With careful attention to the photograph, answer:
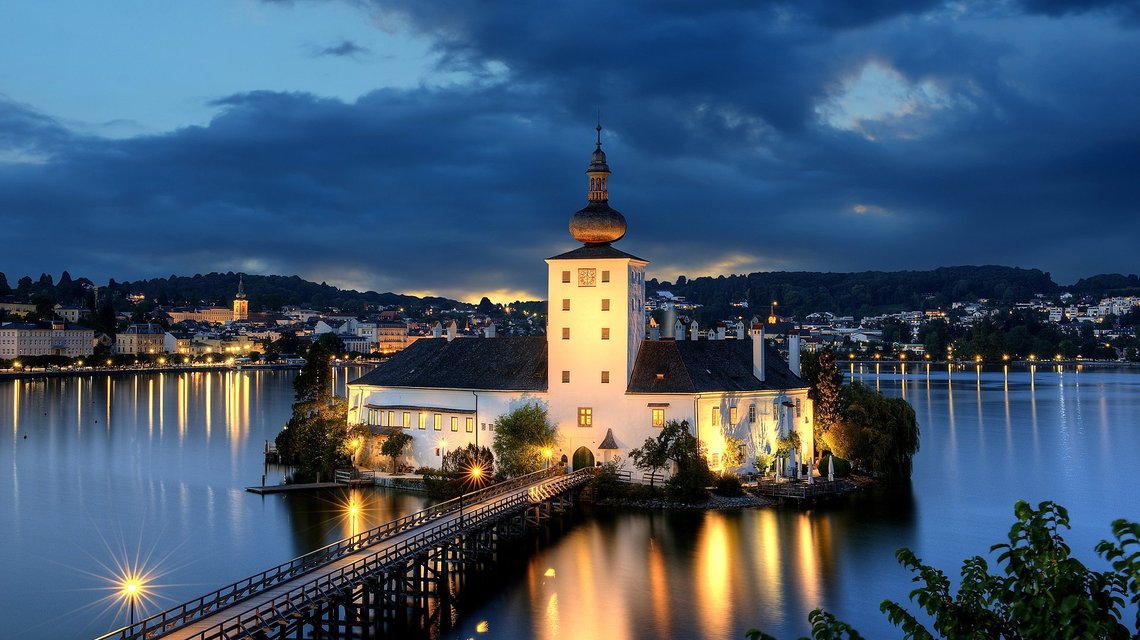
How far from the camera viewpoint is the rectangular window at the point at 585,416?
158 ft

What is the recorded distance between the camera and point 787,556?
3634cm

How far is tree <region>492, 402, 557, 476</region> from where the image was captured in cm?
4641

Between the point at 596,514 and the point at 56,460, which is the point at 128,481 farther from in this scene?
the point at 596,514

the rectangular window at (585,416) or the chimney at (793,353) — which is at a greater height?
the chimney at (793,353)

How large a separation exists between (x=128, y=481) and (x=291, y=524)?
17.7m

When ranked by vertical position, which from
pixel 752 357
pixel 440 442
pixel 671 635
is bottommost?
pixel 671 635

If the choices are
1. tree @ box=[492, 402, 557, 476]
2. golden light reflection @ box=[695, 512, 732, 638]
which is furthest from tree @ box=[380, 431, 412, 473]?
golden light reflection @ box=[695, 512, 732, 638]

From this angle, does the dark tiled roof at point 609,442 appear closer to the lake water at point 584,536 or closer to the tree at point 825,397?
the lake water at point 584,536

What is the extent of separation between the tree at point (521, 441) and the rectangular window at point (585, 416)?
67.0 inches

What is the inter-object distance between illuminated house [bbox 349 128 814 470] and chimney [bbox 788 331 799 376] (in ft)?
6.93

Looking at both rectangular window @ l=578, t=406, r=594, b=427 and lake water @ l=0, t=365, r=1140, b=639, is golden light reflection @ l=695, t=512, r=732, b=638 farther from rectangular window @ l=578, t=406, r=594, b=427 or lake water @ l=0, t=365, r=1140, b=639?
rectangular window @ l=578, t=406, r=594, b=427

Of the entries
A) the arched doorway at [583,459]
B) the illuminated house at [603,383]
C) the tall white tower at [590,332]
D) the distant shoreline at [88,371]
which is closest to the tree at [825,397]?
the illuminated house at [603,383]

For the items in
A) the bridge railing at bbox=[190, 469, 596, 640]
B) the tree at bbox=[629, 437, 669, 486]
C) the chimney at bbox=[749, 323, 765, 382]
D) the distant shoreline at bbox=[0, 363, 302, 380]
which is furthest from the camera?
the distant shoreline at bbox=[0, 363, 302, 380]

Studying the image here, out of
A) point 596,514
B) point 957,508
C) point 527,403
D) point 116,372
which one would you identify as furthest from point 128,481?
point 116,372
